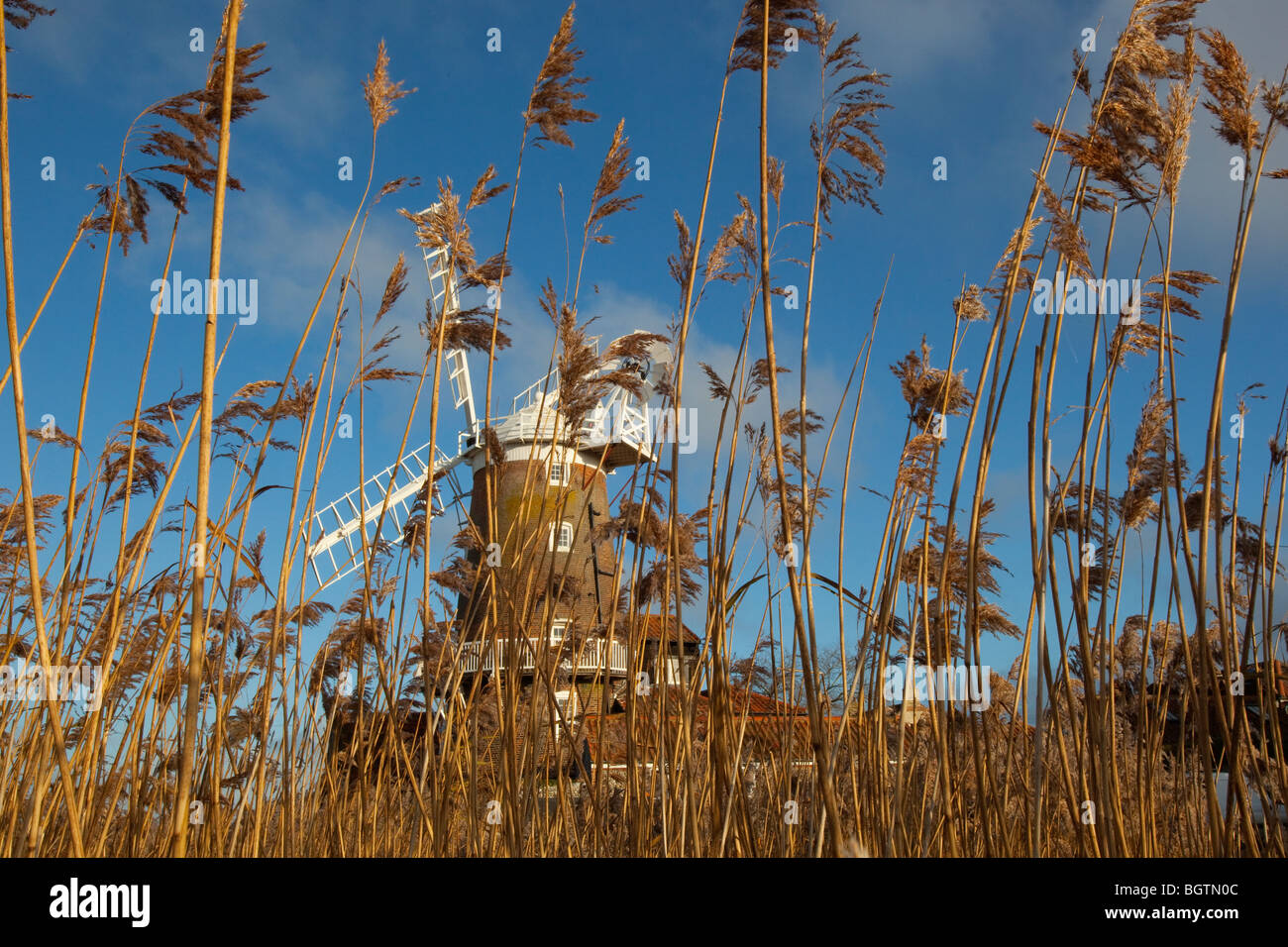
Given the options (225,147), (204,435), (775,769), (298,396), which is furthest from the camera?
(775,769)

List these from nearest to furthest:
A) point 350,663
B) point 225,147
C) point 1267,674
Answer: point 225,147 → point 1267,674 → point 350,663

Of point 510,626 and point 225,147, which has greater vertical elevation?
point 225,147

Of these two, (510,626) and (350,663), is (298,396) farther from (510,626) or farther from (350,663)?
(350,663)

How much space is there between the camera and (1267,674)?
241 cm

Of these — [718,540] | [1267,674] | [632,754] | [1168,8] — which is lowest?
[632,754]

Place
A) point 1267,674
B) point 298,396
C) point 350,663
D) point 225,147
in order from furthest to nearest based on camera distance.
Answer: point 350,663 < point 298,396 < point 1267,674 < point 225,147

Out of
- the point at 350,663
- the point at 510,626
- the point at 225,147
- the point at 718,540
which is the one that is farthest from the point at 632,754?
the point at 350,663

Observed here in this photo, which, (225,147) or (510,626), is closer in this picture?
(225,147)
